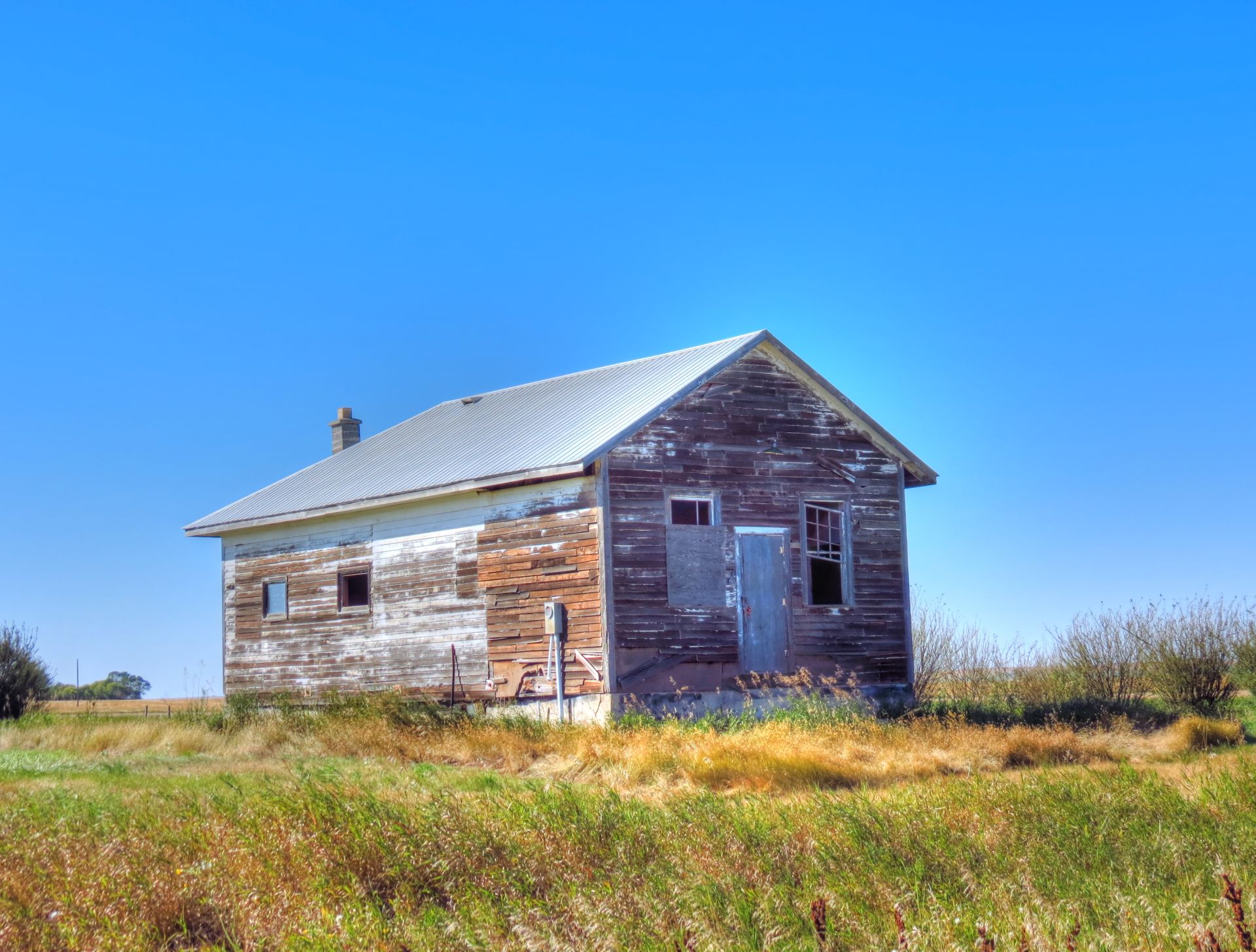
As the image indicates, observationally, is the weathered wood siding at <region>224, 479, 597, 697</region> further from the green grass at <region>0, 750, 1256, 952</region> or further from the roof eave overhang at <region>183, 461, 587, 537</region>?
the green grass at <region>0, 750, 1256, 952</region>

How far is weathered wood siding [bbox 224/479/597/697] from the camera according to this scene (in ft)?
67.3

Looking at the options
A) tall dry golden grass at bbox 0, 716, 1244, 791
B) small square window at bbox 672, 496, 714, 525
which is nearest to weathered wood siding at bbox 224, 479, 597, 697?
small square window at bbox 672, 496, 714, 525

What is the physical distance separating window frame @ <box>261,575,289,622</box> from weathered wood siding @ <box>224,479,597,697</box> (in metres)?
0.05

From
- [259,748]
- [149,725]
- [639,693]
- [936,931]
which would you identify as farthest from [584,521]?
[936,931]

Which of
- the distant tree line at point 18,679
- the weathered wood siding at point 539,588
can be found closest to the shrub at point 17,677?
the distant tree line at point 18,679

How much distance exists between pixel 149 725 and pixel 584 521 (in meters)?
8.14

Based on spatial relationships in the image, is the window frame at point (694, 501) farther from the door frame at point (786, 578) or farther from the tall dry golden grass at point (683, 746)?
the tall dry golden grass at point (683, 746)

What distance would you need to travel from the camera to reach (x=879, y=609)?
870 inches

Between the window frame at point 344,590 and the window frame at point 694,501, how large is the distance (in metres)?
5.82

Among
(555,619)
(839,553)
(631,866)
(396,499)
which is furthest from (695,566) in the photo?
(631,866)

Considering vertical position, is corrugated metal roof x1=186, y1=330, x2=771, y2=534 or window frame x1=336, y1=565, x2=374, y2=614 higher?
corrugated metal roof x1=186, y1=330, x2=771, y2=534

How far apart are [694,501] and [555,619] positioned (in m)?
2.87

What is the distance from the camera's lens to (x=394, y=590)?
74.2ft

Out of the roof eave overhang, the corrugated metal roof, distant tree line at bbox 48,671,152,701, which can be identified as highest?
the corrugated metal roof
